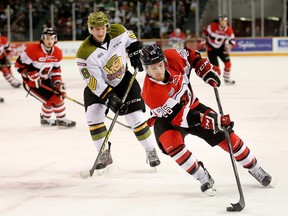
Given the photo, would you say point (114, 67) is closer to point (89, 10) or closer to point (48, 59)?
point (48, 59)

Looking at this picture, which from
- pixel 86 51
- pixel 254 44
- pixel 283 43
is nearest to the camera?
pixel 86 51

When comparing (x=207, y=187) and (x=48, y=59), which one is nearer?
(x=207, y=187)

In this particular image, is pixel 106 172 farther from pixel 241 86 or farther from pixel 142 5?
pixel 142 5

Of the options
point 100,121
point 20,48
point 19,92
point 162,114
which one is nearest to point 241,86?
point 19,92

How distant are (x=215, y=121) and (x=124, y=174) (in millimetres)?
1152

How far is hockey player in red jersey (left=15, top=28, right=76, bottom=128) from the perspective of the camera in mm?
6484

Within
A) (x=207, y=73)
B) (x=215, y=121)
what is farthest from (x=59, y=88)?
(x=215, y=121)

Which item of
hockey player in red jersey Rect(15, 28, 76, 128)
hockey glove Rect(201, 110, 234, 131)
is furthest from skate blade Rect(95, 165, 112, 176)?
hockey player in red jersey Rect(15, 28, 76, 128)

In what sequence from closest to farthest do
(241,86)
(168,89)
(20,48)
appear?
1. (168,89)
2. (241,86)
3. (20,48)

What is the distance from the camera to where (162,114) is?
352cm

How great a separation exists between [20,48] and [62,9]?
1.93 metres

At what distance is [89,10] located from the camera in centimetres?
1808

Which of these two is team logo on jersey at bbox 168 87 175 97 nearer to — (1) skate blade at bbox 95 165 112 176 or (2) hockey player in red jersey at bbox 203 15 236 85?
(1) skate blade at bbox 95 165 112 176

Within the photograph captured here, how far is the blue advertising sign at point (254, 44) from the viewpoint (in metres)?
16.5
